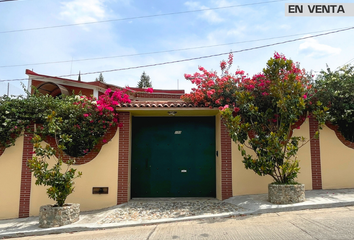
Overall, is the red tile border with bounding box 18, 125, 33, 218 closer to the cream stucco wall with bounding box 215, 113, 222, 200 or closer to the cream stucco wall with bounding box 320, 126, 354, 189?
the cream stucco wall with bounding box 215, 113, 222, 200

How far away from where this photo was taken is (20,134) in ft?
24.7

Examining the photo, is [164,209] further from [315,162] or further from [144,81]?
[144,81]

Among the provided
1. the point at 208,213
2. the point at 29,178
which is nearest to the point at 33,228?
the point at 29,178

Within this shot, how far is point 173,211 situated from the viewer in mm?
6652

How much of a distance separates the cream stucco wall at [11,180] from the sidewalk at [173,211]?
40cm

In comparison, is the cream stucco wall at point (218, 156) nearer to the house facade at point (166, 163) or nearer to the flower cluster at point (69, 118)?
the house facade at point (166, 163)

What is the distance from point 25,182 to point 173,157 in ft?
14.7

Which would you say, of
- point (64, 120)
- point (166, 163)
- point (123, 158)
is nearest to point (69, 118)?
point (64, 120)

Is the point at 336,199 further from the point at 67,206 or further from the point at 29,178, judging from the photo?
the point at 29,178

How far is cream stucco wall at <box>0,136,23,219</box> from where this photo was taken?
739 cm

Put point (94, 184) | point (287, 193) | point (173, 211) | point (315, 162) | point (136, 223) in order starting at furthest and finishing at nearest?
1. point (315, 162)
2. point (94, 184)
3. point (173, 211)
4. point (287, 193)
5. point (136, 223)

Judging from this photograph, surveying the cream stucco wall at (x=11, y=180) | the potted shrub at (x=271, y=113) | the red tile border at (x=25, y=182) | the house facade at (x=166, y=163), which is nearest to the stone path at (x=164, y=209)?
the house facade at (x=166, y=163)

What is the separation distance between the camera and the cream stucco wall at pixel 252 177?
302 inches

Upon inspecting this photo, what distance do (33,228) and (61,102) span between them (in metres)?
3.45
